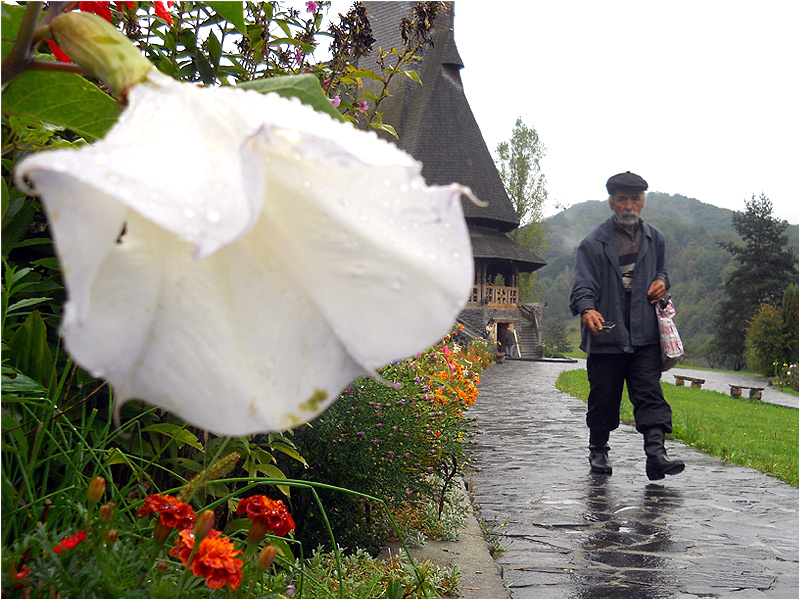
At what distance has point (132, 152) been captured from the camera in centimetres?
22

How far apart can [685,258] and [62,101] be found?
235ft

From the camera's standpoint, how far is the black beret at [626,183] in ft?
16.7

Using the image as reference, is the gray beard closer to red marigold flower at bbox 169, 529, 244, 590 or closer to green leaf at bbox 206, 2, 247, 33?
red marigold flower at bbox 169, 529, 244, 590

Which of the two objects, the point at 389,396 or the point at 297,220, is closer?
the point at 297,220

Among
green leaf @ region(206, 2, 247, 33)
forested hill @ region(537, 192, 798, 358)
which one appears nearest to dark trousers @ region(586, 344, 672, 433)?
green leaf @ region(206, 2, 247, 33)

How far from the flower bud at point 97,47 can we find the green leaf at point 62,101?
0.21ft

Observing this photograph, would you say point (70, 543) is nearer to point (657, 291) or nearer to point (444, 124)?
point (657, 291)

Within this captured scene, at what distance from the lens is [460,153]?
23.3 metres

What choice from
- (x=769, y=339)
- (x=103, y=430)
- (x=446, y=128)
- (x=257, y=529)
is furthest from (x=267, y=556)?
(x=769, y=339)

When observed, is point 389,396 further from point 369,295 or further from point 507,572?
point 369,295

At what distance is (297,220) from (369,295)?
50mm

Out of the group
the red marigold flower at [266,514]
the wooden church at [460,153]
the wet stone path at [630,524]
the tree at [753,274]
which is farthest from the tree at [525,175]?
the red marigold flower at [266,514]

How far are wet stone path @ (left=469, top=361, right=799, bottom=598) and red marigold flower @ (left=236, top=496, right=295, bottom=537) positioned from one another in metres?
1.89

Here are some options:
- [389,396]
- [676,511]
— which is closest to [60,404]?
[389,396]
